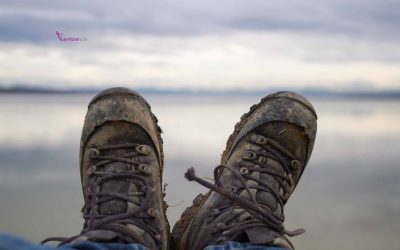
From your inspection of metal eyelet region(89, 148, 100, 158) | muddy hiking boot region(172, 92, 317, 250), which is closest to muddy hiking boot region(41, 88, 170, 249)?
metal eyelet region(89, 148, 100, 158)

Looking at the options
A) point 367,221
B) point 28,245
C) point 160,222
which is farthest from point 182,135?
point 28,245

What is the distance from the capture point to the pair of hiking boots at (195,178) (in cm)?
162

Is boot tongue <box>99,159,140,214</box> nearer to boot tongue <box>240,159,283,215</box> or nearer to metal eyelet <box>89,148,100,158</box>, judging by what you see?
metal eyelet <box>89,148,100,158</box>

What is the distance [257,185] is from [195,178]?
1.40ft

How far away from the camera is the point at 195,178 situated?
4.91ft

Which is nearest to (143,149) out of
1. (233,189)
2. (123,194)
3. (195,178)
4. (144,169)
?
(144,169)

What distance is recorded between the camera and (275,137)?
2037 millimetres

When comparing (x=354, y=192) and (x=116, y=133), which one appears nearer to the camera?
(x=116, y=133)

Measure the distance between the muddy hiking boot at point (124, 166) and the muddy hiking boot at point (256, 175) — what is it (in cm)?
12

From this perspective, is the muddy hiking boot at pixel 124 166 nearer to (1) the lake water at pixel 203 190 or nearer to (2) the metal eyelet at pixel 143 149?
(2) the metal eyelet at pixel 143 149

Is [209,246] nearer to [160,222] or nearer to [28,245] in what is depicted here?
[160,222]

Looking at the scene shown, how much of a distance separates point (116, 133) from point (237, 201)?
482 millimetres

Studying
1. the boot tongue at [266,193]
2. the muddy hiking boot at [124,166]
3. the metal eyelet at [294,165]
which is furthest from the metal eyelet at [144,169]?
the metal eyelet at [294,165]

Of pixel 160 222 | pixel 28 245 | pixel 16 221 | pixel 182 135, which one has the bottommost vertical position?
pixel 28 245
